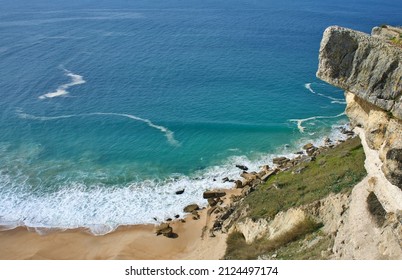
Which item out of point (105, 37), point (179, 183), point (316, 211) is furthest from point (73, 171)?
point (105, 37)

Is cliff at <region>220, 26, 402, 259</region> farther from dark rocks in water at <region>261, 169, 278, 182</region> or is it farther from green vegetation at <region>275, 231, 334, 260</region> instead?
dark rocks in water at <region>261, 169, 278, 182</region>

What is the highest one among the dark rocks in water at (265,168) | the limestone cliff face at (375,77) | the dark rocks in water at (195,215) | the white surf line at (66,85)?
the limestone cliff face at (375,77)

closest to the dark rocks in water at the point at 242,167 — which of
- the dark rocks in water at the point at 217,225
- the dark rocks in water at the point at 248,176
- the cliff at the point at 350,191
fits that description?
the dark rocks in water at the point at 248,176

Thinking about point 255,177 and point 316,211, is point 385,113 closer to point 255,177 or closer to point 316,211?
point 316,211

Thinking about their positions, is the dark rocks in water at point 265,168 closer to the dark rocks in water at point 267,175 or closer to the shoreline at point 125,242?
the dark rocks in water at point 267,175

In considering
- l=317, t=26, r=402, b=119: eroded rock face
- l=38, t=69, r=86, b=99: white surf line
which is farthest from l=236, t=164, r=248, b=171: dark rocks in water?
l=38, t=69, r=86, b=99: white surf line

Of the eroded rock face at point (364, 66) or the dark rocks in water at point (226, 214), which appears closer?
the eroded rock face at point (364, 66)
